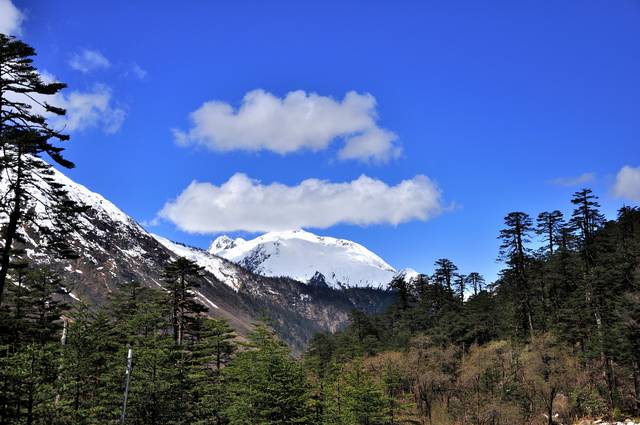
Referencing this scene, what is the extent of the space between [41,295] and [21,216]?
16.1 meters

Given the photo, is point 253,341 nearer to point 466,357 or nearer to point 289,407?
point 289,407

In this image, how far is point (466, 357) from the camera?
242 feet

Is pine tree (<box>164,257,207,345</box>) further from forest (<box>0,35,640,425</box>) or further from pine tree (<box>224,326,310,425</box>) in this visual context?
pine tree (<box>224,326,310,425</box>)

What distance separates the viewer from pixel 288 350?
43375 millimetres

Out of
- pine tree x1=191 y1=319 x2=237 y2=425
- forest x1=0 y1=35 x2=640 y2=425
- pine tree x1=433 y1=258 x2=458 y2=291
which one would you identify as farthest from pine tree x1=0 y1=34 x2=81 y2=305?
pine tree x1=433 y1=258 x2=458 y2=291

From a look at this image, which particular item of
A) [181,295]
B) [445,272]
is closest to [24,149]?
[181,295]

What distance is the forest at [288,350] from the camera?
76.1 feet

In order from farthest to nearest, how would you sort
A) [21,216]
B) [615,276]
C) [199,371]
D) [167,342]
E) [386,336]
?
1. [386,336]
2. [615,276]
3. [199,371]
4. [167,342]
5. [21,216]

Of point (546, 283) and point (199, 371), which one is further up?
point (546, 283)

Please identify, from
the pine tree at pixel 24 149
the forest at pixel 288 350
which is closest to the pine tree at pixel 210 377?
the forest at pixel 288 350

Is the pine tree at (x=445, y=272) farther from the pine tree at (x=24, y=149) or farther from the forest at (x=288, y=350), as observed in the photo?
→ the pine tree at (x=24, y=149)

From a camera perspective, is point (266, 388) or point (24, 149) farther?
point (266, 388)

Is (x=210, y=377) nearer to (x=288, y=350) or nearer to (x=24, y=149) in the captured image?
(x=288, y=350)

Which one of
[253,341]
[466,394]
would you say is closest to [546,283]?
[466,394]
